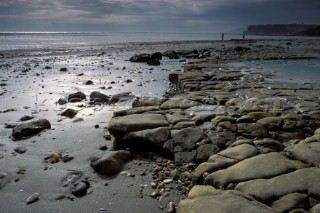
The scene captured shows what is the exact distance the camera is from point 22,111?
25.1 ft

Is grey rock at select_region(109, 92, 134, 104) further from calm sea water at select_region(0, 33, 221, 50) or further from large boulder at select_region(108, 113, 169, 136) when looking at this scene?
calm sea water at select_region(0, 33, 221, 50)

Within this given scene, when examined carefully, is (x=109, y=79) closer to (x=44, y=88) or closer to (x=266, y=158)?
(x=44, y=88)

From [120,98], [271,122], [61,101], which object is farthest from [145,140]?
[61,101]

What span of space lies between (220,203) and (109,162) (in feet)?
6.61

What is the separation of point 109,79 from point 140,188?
919 centimetres

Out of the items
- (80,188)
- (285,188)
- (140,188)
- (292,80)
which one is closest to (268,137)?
(285,188)

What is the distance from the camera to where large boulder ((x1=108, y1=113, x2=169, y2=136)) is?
539cm

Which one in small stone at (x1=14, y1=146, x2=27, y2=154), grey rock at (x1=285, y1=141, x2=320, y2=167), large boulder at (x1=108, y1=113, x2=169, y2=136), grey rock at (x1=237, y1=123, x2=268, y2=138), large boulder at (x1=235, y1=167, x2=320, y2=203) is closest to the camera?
large boulder at (x1=235, y1=167, x2=320, y2=203)

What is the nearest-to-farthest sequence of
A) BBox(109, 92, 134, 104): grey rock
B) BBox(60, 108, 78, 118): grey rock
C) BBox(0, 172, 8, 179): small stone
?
1. BBox(0, 172, 8, 179): small stone
2. BBox(60, 108, 78, 118): grey rock
3. BBox(109, 92, 134, 104): grey rock

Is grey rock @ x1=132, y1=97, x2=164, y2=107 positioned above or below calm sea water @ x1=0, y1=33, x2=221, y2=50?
below

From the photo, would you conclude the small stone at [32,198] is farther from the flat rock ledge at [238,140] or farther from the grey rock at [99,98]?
the grey rock at [99,98]

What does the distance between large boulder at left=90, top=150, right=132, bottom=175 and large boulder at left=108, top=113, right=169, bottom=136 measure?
0.70 metres

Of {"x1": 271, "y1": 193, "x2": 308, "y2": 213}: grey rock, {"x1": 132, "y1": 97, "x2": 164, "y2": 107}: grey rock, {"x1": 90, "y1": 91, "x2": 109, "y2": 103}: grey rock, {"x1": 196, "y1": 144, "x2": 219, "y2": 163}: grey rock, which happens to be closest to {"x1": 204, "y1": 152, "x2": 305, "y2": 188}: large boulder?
{"x1": 271, "y1": 193, "x2": 308, "y2": 213}: grey rock

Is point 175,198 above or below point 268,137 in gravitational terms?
below
